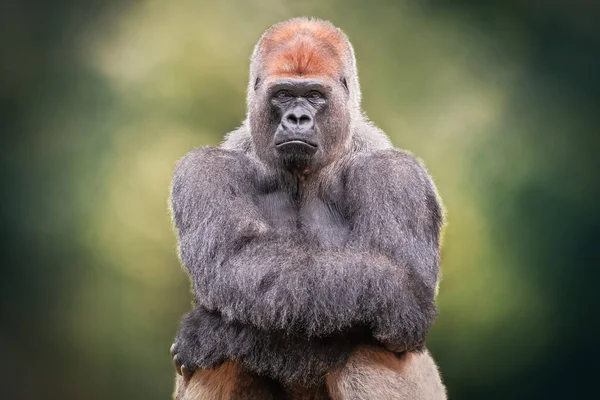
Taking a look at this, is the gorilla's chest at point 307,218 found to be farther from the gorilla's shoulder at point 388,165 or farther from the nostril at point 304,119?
the nostril at point 304,119

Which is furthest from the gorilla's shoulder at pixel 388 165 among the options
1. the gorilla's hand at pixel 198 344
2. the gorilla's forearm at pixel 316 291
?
the gorilla's hand at pixel 198 344

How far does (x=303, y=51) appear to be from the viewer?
308cm

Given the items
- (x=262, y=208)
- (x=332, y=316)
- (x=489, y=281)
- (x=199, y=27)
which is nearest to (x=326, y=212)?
(x=262, y=208)

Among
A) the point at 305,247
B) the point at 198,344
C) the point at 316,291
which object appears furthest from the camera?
the point at 198,344

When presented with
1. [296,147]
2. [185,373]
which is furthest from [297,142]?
[185,373]

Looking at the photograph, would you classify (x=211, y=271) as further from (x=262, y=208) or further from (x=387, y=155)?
(x=387, y=155)

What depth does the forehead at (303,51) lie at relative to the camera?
3.07 metres

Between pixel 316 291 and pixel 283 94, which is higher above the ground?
pixel 283 94

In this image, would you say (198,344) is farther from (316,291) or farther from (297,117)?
(297,117)

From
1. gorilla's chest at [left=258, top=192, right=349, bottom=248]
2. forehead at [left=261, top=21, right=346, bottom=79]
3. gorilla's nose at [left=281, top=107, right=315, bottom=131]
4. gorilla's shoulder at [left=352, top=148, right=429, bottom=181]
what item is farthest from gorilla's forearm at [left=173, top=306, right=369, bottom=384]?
forehead at [left=261, top=21, right=346, bottom=79]

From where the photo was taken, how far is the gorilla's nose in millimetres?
2939

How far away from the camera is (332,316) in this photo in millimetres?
2766

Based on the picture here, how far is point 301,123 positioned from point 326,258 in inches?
20.1

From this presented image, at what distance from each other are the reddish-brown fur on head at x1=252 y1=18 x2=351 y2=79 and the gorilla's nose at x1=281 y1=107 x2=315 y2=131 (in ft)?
0.57
